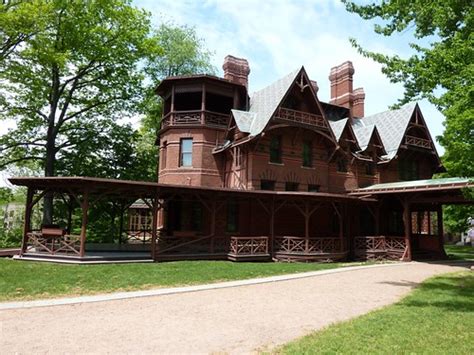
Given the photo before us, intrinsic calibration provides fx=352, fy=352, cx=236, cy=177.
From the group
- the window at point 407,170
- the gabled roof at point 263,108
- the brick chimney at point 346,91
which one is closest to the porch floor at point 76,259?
the gabled roof at point 263,108

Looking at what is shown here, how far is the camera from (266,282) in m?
12.6

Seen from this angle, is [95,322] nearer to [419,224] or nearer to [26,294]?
[26,294]

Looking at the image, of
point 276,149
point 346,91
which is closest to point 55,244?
point 276,149

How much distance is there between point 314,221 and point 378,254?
13.7ft

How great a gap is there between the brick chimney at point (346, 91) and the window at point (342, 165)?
652 cm

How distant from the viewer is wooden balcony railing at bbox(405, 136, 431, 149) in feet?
85.9

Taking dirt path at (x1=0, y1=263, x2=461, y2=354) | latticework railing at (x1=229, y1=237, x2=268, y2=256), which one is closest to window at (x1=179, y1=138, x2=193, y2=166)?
latticework railing at (x1=229, y1=237, x2=268, y2=256)

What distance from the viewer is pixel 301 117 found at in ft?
70.4

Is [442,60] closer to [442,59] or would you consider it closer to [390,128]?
[442,59]

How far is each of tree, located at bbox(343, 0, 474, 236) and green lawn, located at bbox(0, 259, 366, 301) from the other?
27.8 ft

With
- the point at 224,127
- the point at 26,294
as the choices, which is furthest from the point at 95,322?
the point at 224,127

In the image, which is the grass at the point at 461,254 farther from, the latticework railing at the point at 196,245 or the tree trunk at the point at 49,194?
the tree trunk at the point at 49,194

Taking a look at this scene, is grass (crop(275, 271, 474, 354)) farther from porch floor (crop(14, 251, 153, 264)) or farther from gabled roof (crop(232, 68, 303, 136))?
gabled roof (crop(232, 68, 303, 136))

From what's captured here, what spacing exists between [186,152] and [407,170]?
17071mm
